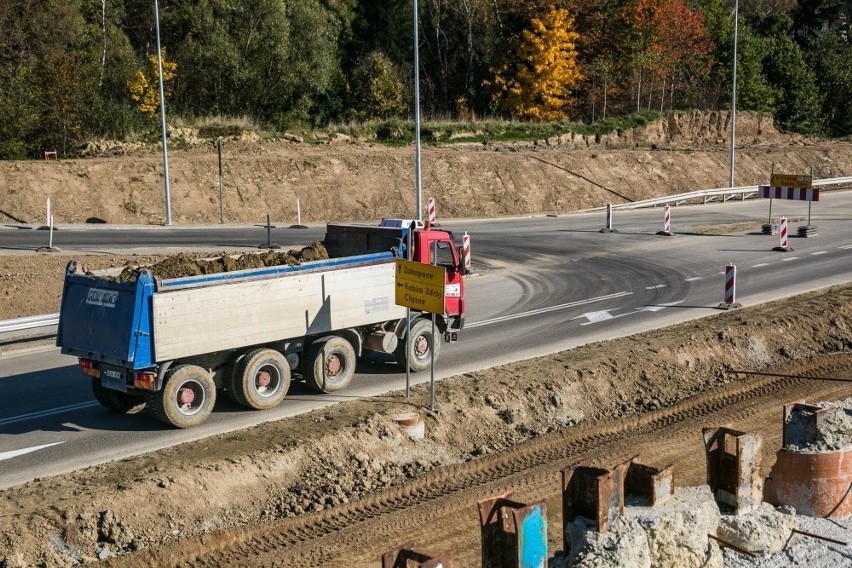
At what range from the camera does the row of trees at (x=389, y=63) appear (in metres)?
54.2

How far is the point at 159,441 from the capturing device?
15016 mm

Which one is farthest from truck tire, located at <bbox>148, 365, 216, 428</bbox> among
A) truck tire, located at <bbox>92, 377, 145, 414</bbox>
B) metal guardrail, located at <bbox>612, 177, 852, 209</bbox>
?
metal guardrail, located at <bbox>612, 177, 852, 209</bbox>

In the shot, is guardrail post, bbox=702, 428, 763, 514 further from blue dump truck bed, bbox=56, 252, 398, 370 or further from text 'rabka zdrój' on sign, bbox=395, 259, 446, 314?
blue dump truck bed, bbox=56, 252, 398, 370

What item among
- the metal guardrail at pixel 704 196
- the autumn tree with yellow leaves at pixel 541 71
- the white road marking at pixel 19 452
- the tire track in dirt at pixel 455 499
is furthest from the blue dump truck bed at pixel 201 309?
the autumn tree with yellow leaves at pixel 541 71

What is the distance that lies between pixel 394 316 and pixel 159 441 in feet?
15.6

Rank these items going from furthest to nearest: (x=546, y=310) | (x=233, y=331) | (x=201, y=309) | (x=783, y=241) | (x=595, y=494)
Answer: (x=783, y=241), (x=546, y=310), (x=233, y=331), (x=201, y=309), (x=595, y=494)

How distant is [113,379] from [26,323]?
562 cm

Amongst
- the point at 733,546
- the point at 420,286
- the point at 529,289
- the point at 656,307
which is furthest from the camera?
the point at 529,289

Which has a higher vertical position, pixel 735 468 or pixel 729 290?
pixel 735 468

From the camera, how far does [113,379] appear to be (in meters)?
15.0

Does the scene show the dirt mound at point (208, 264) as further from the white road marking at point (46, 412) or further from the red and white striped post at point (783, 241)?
the red and white striped post at point (783, 241)

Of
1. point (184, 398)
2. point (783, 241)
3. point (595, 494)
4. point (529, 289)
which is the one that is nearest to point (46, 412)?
point (184, 398)

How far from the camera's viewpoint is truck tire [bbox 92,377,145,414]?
16062 millimetres

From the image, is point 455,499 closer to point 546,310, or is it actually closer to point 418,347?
point 418,347
